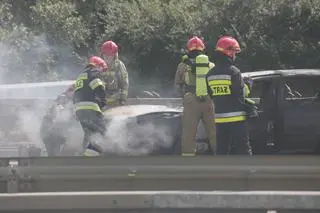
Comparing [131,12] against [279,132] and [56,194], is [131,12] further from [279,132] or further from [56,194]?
[56,194]

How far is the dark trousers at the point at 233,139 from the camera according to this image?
23.0 ft

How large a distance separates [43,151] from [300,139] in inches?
135

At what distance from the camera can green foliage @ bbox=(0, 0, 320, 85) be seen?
54.9 ft

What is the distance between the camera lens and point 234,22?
707 inches

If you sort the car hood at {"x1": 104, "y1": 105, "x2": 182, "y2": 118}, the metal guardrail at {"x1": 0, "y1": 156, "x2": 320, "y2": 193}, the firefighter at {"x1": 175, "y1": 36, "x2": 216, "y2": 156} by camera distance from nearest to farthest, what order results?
1. the metal guardrail at {"x1": 0, "y1": 156, "x2": 320, "y2": 193}
2. the firefighter at {"x1": 175, "y1": 36, "x2": 216, "y2": 156}
3. the car hood at {"x1": 104, "y1": 105, "x2": 182, "y2": 118}

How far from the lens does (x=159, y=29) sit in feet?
64.2

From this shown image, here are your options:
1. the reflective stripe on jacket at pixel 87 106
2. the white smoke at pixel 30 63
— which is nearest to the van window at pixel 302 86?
the reflective stripe on jacket at pixel 87 106

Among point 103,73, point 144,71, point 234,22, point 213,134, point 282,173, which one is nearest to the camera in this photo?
point 282,173

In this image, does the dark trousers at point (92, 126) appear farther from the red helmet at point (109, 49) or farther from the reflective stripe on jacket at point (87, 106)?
the red helmet at point (109, 49)

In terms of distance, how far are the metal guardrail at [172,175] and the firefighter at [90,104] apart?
2.95 metres

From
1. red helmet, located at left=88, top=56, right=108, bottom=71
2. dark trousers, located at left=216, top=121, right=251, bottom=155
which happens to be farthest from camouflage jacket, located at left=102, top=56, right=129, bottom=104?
dark trousers, located at left=216, top=121, right=251, bottom=155

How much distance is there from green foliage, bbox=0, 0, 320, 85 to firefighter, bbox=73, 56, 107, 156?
9.34 metres

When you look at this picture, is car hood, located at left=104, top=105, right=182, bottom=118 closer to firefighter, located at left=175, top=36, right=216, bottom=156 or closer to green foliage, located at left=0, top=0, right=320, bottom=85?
firefighter, located at left=175, top=36, right=216, bottom=156

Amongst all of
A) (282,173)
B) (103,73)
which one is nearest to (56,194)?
(282,173)
